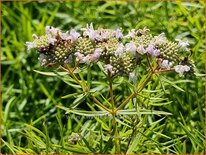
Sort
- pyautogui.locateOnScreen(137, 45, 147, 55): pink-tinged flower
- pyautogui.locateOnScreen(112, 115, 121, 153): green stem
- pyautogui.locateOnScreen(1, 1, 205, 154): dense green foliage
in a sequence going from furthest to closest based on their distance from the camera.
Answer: pyautogui.locateOnScreen(1, 1, 205, 154): dense green foliage, pyautogui.locateOnScreen(112, 115, 121, 153): green stem, pyautogui.locateOnScreen(137, 45, 147, 55): pink-tinged flower

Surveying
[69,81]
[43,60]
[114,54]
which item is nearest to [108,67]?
[114,54]

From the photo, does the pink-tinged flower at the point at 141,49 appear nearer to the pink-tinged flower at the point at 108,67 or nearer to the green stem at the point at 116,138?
the pink-tinged flower at the point at 108,67

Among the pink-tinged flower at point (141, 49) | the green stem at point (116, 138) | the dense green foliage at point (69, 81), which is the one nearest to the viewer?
the pink-tinged flower at point (141, 49)

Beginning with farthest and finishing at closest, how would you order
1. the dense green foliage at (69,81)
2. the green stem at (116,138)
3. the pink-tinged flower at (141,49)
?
1. the dense green foliage at (69,81)
2. the green stem at (116,138)
3. the pink-tinged flower at (141,49)

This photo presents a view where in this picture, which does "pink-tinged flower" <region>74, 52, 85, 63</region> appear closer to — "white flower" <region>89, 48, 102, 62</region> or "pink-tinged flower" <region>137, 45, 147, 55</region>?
"white flower" <region>89, 48, 102, 62</region>

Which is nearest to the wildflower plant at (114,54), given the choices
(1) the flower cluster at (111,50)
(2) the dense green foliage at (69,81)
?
(1) the flower cluster at (111,50)

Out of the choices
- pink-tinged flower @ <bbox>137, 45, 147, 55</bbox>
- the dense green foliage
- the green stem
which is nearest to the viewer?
pink-tinged flower @ <bbox>137, 45, 147, 55</bbox>

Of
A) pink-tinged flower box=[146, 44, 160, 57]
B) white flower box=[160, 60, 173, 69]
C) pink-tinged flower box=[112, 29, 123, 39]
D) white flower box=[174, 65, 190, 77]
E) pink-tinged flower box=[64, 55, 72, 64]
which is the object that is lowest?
white flower box=[174, 65, 190, 77]

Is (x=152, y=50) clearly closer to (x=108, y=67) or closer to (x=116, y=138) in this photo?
(x=108, y=67)

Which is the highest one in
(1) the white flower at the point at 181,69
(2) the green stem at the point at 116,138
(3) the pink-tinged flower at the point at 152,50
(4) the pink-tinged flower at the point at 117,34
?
(4) the pink-tinged flower at the point at 117,34

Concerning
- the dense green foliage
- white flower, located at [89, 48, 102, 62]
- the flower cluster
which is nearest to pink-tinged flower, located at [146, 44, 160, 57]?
the flower cluster
